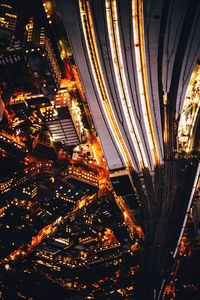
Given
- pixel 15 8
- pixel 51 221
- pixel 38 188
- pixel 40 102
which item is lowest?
pixel 51 221

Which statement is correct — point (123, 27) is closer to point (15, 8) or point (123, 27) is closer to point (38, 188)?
point (15, 8)

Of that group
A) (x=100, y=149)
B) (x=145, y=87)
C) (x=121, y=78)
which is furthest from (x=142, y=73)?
(x=100, y=149)

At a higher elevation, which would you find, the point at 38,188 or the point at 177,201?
the point at 38,188

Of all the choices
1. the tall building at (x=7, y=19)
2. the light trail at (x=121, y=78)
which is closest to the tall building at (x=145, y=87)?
the light trail at (x=121, y=78)

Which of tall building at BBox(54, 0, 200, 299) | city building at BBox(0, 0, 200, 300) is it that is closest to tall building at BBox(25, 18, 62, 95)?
city building at BBox(0, 0, 200, 300)

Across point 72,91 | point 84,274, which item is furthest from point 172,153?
point 84,274

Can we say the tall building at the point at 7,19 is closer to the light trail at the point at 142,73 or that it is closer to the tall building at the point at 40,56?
the tall building at the point at 40,56

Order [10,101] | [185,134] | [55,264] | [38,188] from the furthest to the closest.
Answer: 1. [55,264]
2. [38,188]
3. [185,134]
4. [10,101]

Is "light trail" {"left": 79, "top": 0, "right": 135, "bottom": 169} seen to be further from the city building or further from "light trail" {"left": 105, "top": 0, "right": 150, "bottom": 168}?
"light trail" {"left": 105, "top": 0, "right": 150, "bottom": 168}
